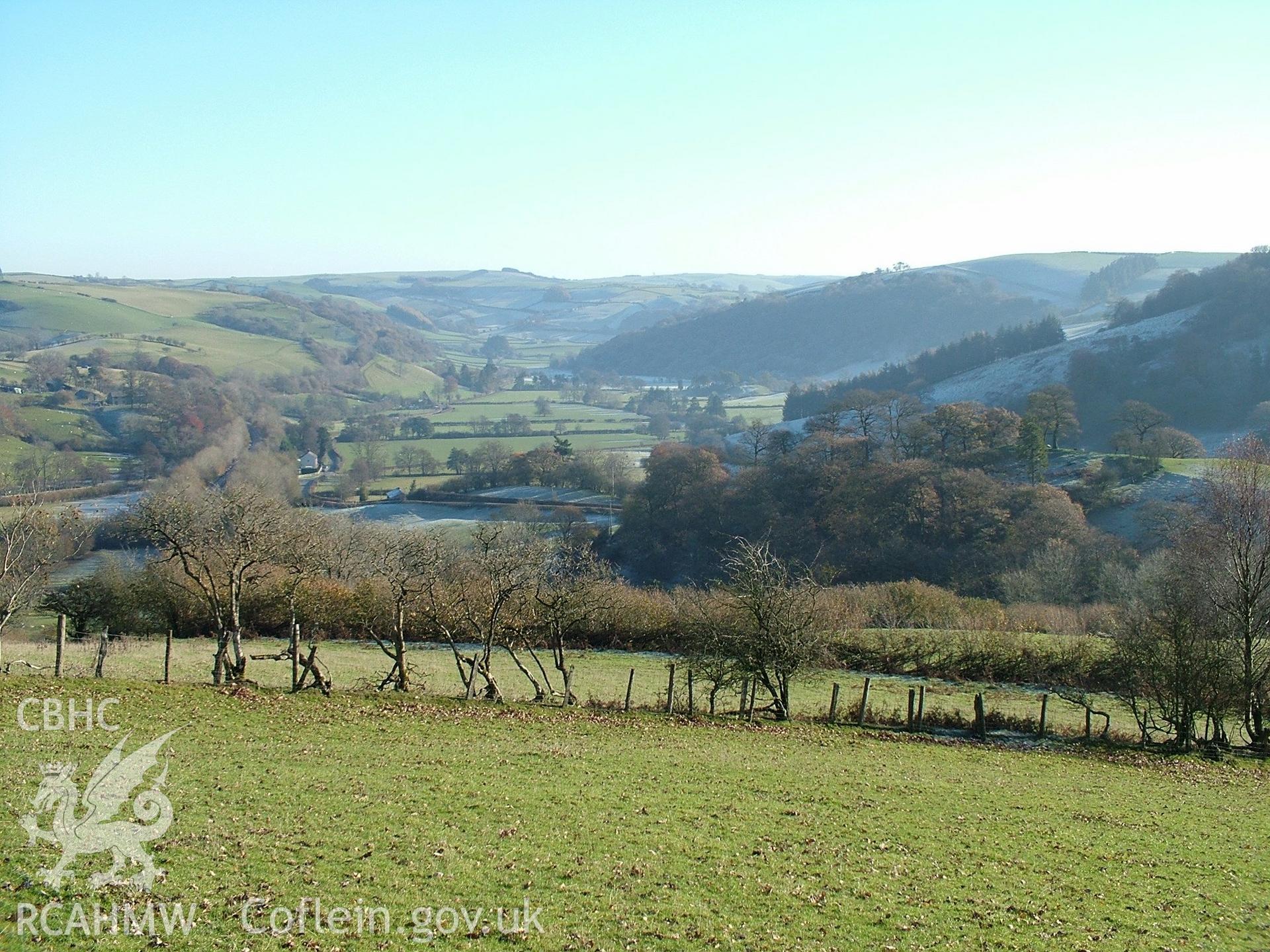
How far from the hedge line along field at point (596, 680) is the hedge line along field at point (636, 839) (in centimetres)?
707

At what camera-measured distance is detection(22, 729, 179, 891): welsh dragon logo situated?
10766 mm

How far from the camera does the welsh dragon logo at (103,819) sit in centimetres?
1077

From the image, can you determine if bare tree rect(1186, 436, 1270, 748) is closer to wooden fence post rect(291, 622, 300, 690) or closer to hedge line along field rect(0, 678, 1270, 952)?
hedge line along field rect(0, 678, 1270, 952)

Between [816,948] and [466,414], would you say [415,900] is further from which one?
[466,414]

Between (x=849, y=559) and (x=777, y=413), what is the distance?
10605 centimetres

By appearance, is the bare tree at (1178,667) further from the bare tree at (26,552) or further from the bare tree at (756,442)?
the bare tree at (756,442)

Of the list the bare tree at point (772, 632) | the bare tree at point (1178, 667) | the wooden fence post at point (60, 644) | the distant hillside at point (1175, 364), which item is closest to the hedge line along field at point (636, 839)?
the wooden fence post at point (60, 644)

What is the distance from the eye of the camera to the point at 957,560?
7312 centimetres

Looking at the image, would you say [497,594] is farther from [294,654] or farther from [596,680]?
[596,680]

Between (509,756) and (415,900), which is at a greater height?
(415,900)

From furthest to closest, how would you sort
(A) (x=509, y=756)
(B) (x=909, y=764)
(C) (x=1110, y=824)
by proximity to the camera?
1. (B) (x=909, y=764)
2. (A) (x=509, y=756)
3. (C) (x=1110, y=824)

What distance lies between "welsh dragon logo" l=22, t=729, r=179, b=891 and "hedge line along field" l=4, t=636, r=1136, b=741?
10.8 m

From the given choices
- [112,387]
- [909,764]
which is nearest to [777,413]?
[112,387]

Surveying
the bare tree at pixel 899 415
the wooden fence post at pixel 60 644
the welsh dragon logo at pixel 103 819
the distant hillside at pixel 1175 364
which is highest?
the distant hillside at pixel 1175 364
